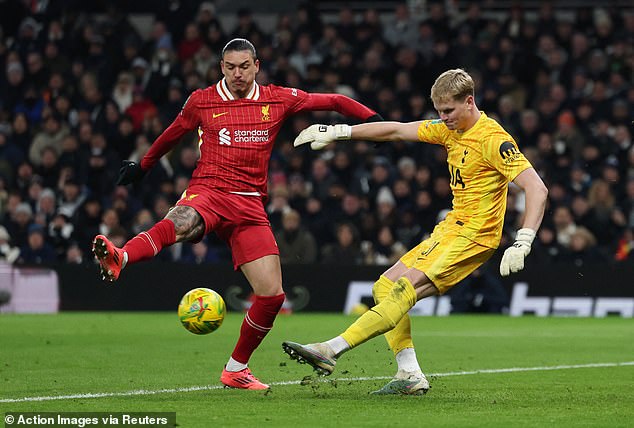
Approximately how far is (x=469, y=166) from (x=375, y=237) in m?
10.6

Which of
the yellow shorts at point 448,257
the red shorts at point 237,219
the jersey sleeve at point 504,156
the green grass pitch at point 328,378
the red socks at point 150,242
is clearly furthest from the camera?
the red shorts at point 237,219

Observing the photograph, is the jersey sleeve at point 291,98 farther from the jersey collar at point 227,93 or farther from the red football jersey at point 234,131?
the jersey collar at point 227,93

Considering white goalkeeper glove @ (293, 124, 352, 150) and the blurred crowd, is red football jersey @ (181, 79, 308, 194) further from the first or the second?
the blurred crowd

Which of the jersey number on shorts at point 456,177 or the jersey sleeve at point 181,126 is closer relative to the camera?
the jersey number on shorts at point 456,177

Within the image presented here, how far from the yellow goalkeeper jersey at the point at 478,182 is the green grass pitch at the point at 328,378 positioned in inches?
44.3

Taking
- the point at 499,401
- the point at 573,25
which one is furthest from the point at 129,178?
the point at 573,25

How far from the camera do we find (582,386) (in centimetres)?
912

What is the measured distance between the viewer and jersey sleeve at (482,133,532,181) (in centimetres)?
789

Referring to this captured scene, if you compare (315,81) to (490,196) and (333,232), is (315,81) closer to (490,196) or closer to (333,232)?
(333,232)

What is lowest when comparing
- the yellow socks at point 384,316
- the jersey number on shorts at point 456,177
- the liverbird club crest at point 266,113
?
the yellow socks at point 384,316

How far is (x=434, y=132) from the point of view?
845 cm

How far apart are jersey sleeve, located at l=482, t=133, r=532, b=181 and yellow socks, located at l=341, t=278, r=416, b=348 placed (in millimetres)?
933

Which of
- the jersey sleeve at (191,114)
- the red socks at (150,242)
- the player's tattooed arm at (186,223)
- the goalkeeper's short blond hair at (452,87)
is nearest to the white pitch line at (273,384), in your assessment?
the red socks at (150,242)

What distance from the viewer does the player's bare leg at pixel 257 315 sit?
893 centimetres
